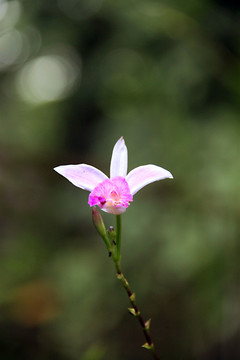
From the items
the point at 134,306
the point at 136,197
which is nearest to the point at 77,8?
the point at 136,197

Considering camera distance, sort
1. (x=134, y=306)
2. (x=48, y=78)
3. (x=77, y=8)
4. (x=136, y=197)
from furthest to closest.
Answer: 1. (x=48, y=78)
2. (x=77, y=8)
3. (x=136, y=197)
4. (x=134, y=306)

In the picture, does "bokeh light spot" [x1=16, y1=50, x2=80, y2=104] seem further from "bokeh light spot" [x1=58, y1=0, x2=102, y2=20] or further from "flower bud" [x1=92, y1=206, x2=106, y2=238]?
"flower bud" [x1=92, y1=206, x2=106, y2=238]

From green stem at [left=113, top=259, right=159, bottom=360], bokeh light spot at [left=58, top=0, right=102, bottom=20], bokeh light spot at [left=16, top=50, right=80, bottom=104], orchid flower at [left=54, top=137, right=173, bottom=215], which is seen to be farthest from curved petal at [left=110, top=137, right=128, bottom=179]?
bokeh light spot at [left=16, top=50, right=80, bottom=104]

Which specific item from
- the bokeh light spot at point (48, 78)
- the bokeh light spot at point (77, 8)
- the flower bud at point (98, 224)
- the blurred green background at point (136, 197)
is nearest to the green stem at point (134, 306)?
the flower bud at point (98, 224)

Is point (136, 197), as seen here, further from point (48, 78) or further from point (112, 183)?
point (48, 78)

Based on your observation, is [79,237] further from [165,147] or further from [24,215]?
[165,147]

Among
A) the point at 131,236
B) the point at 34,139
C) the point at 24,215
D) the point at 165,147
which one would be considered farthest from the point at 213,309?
the point at 34,139

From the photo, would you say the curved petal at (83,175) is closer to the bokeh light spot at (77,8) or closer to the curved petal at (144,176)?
the curved petal at (144,176)

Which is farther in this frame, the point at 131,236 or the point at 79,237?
the point at 79,237
